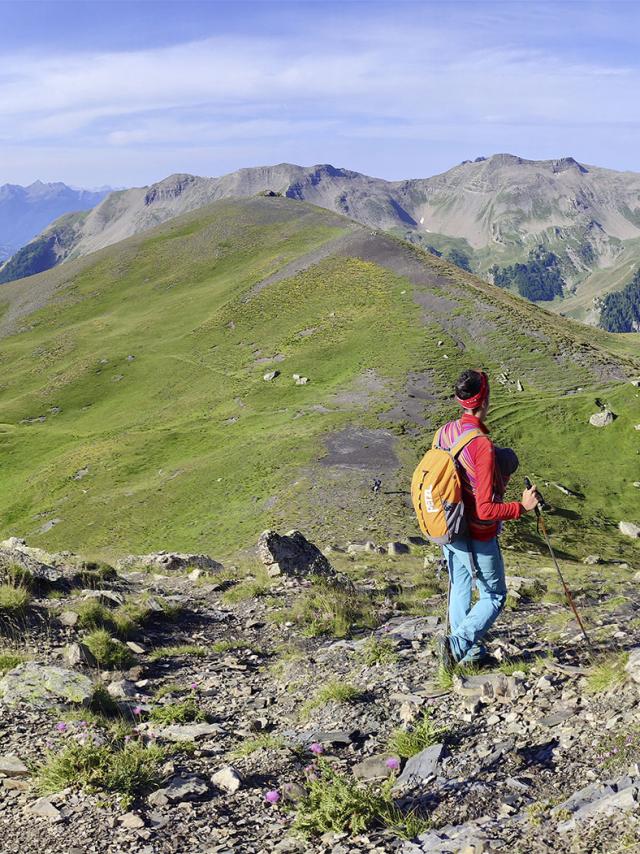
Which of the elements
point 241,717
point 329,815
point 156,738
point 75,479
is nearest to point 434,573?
point 241,717

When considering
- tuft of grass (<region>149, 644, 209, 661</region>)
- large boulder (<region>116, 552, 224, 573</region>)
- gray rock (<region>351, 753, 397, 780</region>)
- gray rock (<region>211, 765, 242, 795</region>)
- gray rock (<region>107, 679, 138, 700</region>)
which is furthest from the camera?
large boulder (<region>116, 552, 224, 573</region>)

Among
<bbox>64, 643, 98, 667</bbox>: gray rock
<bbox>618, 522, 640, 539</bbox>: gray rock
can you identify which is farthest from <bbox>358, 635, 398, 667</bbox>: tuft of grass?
<bbox>618, 522, 640, 539</bbox>: gray rock

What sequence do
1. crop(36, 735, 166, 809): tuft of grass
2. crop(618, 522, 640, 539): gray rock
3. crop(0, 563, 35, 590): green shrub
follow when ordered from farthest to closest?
crop(618, 522, 640, 539): gray rock → crop(0, 563, 35, 590): green shrub → crop(36, 735, 166, 809): tuft of grass

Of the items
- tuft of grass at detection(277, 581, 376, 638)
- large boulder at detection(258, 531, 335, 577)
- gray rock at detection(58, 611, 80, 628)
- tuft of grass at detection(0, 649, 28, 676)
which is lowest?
large boulder at detection(258, 531, 335, 577)

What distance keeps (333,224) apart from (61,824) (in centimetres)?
13681

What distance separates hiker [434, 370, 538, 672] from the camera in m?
8.51

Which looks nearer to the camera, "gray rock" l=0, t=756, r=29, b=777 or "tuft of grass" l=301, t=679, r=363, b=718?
"gray rock" l=0, t=756, r=29, b=777

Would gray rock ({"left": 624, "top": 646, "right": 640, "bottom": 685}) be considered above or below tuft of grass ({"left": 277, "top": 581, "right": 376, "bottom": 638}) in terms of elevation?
above

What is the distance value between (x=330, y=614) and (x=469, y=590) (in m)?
5.88

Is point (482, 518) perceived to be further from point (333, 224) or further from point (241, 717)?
point (333, 224)

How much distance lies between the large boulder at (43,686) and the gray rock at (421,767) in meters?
4.53

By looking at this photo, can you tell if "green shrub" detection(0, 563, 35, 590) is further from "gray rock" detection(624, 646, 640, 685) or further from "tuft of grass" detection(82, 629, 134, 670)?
"gray rock" detection(624, 646, 640, 685)

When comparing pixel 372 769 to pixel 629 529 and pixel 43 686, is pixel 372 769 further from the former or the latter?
pixel 629 529

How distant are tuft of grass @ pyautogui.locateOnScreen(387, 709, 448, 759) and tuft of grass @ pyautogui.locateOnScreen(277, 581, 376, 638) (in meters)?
5.62
